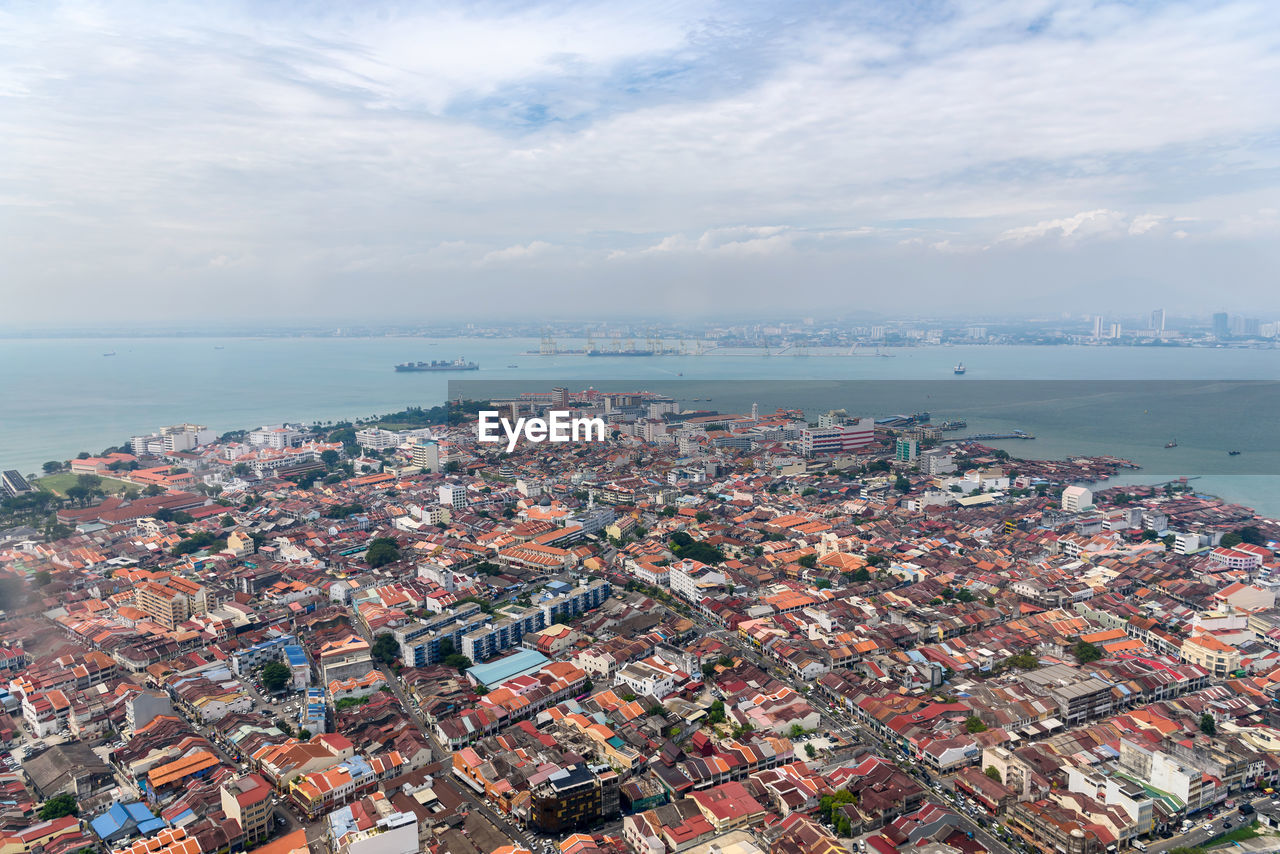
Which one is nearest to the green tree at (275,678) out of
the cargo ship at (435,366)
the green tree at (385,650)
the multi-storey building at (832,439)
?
the green tree at (385,650)

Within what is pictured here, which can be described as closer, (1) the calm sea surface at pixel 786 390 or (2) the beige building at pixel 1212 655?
(2) the beige building at pixel 1212 655

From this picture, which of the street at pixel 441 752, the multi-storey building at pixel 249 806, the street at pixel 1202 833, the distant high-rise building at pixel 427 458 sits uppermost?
the distant high-rise building at pixel 427 458

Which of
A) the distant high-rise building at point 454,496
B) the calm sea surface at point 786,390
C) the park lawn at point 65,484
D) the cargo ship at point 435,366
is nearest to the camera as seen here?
the distant high-rise building at point 454,496

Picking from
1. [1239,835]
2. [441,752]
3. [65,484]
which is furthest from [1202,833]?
[65,484]

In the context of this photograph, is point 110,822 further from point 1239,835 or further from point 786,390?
point 786,390

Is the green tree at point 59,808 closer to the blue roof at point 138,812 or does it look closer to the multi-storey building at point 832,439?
the blue roof at point 138,812

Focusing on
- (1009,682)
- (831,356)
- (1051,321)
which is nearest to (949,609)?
(1009,682)

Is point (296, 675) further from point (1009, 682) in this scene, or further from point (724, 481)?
Result: point (724, 481)
